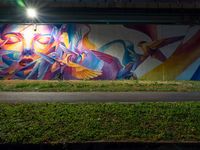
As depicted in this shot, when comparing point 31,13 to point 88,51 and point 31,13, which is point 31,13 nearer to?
point 31,13

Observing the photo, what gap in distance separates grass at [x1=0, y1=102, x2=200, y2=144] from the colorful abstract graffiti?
10.0 m

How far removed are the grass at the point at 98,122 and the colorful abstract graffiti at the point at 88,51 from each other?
10.0 metres

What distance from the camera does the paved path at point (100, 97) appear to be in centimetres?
1242

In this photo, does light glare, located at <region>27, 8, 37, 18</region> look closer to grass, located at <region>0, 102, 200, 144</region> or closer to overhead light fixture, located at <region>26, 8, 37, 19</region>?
overhead light fixture, located at <region>26, 8, 37, 19</region>

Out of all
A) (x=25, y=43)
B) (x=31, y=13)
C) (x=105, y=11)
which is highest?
(x=105, y=11)

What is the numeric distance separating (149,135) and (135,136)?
0.30m

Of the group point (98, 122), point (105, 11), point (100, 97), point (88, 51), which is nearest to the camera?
point (98, 122)

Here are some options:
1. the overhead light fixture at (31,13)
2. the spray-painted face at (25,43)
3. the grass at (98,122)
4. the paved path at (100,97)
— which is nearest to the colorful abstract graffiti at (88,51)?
the spray-painted face at (25,43)

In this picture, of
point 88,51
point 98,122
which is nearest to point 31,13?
point 88,51

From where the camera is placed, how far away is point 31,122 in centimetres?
891

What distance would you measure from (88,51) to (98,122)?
39.9 feet

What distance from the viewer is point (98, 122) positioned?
353 inches

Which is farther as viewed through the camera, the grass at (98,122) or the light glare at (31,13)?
the light glare at (31,13)

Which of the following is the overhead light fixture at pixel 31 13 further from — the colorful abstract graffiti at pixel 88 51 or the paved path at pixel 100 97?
the paved path at pixel 100 97
